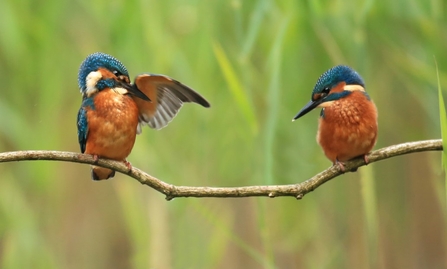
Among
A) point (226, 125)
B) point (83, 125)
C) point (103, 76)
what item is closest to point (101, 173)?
point (83, 125)

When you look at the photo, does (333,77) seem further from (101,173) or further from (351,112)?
(101,173)

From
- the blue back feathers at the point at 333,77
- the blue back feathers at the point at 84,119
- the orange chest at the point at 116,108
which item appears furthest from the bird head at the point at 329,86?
the blue back feathers at the point at 84,119

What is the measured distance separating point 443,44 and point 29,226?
4.24 ft

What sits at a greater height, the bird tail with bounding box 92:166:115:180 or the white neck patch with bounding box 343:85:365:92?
the white neck patch with bounding box 343:85:365:92

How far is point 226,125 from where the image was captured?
1.98 m

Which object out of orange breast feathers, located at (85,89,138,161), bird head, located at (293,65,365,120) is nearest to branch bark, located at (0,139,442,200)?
bird head, located at (293,65,365,120)

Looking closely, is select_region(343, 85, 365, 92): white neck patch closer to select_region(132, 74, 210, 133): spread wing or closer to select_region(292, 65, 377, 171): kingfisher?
select_region(292, 65, 377, 171): kingfisher

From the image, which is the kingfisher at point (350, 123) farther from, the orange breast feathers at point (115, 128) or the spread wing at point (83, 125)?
the spread wing at point (83, 125)

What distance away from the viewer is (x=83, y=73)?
119 cm

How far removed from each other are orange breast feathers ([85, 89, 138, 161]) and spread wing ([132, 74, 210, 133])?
0.03m

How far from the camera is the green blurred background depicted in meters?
1.67

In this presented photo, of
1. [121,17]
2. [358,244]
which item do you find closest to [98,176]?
[121,17]

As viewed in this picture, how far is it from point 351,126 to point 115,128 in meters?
0.40

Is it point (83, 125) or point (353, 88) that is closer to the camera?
point (353, 88)
